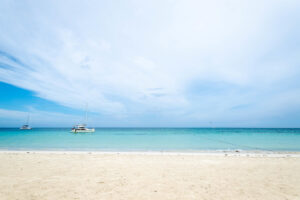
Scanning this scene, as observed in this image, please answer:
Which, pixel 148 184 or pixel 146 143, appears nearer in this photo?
pixel 148 184

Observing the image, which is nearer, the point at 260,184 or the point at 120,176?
the point at 260,184

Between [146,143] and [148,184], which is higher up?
[148,184]

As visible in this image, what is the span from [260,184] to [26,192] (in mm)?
7391

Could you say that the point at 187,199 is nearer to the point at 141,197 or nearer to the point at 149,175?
the point at 141,197

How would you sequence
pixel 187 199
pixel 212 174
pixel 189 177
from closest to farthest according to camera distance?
pixel 187 199 < pixel 189 177 < pixel 212 174

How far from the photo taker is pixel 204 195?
4219 millimetres

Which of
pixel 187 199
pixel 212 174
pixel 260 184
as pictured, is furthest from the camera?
pixel 212 174

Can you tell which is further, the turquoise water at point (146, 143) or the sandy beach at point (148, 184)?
the turquoise water at point (146, 143)

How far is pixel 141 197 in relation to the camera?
13.5 feet

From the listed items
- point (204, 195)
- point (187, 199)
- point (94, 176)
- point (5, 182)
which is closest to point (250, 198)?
point (204, 195)

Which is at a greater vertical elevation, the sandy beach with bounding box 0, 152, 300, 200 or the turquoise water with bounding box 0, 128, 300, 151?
the sandy beach with bounding box 0, 152, 300, 200

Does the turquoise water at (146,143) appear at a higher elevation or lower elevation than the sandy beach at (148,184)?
lower

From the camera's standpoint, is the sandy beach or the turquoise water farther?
the turquoise water

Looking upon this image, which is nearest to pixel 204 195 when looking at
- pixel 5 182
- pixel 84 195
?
pixel 84 195
